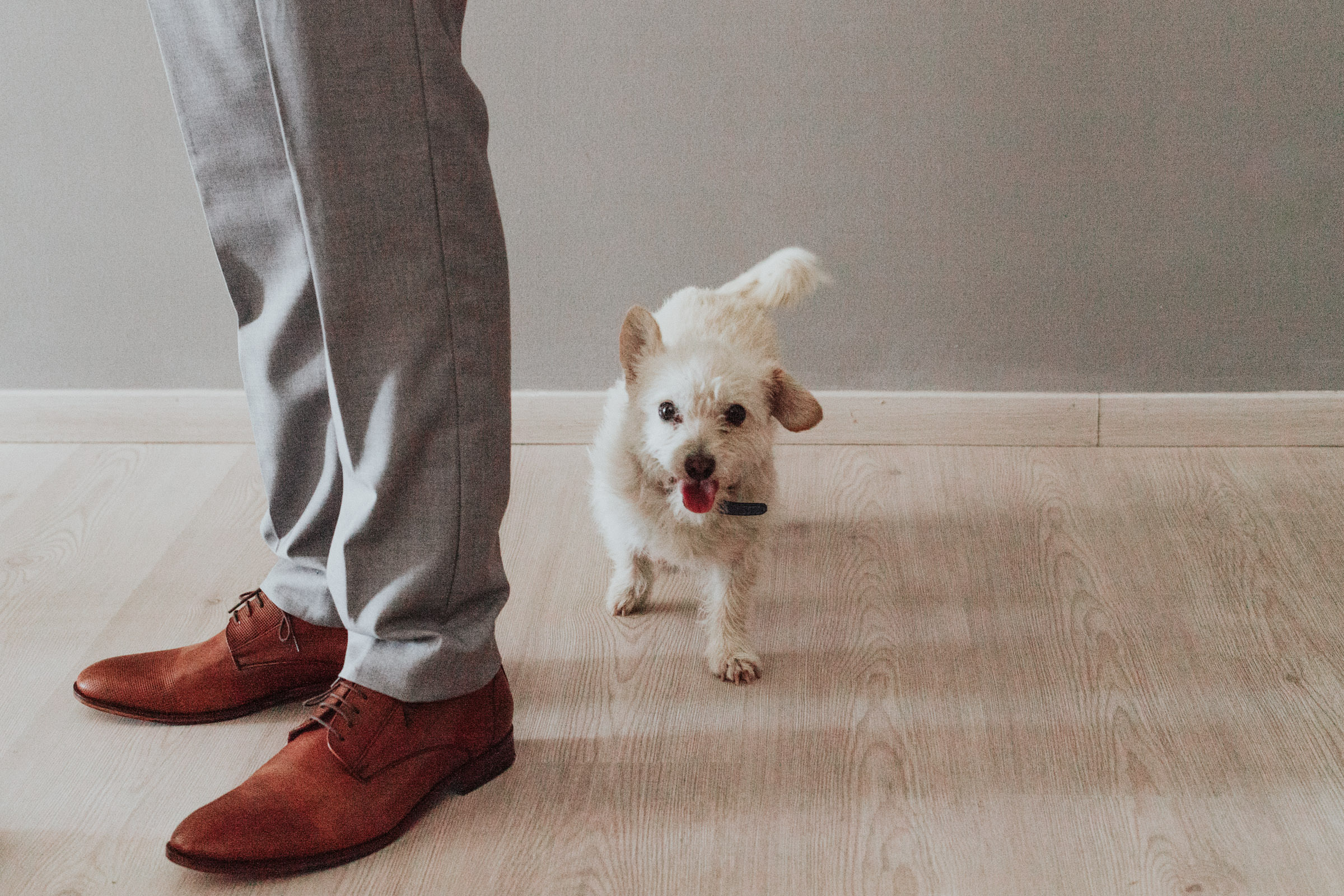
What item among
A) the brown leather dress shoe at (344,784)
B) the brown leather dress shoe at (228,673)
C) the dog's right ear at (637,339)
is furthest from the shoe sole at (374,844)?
the dog's right ear at (637,339)

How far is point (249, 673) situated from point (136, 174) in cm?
98

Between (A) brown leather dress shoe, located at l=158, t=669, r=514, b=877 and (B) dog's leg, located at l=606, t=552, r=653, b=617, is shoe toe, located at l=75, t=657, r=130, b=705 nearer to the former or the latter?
(A) brown leather dress shoe, located at l=158, t=669, r=514, b=877

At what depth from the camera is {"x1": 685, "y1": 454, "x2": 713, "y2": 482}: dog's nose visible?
4.02 feet

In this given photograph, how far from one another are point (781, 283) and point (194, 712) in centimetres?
86

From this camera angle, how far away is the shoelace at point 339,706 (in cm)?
106

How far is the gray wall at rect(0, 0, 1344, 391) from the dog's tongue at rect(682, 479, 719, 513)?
0.66 meters

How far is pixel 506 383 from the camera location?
3.35 ft

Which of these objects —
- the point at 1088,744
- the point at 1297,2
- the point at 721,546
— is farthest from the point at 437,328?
the point at 1297,2

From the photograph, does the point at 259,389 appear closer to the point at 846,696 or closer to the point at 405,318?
the point at 405,318

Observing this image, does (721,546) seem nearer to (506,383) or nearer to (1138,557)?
(506,383)

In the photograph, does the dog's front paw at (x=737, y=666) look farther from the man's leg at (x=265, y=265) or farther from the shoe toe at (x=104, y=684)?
the shoe toe at (x=104, y=684)

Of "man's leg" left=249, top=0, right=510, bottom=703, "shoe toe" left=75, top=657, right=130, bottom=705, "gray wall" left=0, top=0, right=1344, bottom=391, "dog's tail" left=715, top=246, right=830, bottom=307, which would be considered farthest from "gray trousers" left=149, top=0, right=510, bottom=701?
"gray wall" left=0, top=0, right=1344, bottom=391

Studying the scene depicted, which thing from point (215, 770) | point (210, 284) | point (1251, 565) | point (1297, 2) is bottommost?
point (1251, 565)

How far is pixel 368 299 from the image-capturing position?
3.04ft
